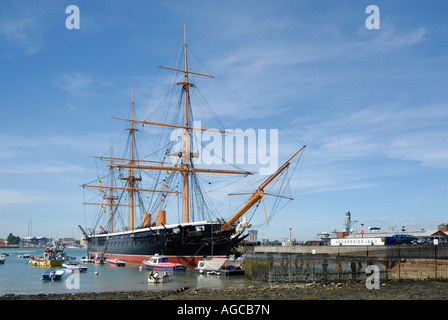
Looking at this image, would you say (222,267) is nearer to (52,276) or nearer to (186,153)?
(52,276)

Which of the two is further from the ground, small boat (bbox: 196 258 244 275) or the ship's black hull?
the ship's black hull

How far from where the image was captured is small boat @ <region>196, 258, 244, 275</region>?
46.6 meters

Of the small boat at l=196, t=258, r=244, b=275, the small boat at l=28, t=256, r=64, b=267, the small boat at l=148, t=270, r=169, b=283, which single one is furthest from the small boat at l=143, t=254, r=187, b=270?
the small boat at l=28, t=256, r=64, b=267

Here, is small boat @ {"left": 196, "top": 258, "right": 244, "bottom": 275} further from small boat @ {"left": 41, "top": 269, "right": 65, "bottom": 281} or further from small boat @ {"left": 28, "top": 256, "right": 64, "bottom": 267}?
small boat @ {"left": 28, "top": 256, "right": 64, "bottom": 267}

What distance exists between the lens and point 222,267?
47281mm

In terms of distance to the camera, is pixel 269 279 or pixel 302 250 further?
pixel 302 250

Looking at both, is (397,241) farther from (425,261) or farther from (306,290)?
(306,290)

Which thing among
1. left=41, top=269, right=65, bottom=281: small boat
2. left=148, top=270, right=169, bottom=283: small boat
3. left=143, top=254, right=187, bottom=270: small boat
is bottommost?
left=143, top=254, right=187, bottom=270: small boat

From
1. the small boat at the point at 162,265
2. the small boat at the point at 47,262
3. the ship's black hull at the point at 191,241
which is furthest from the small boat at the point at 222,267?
the small boat at the point at 47,262

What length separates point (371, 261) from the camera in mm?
37469

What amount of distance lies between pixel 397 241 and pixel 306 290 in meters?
40.2

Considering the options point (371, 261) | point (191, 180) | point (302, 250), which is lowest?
point (302, 250)
